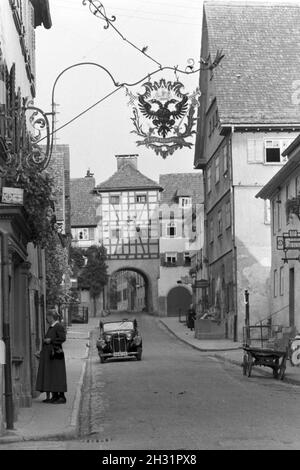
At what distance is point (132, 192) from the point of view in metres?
79.4

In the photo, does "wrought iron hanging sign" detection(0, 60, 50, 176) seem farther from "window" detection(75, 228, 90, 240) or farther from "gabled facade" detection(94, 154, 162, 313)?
"window" detection(75, 228, 90, 240)

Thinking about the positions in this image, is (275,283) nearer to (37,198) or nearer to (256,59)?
(256,59)

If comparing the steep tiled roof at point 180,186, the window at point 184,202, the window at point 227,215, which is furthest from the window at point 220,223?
the window at point 184,202

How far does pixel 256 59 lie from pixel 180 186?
36918 mm

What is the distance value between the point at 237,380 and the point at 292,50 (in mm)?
26039

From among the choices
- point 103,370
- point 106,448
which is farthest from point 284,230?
point 106,448

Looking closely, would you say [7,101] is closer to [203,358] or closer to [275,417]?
[275,417]

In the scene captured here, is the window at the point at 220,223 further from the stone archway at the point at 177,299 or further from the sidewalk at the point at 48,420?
the stone archway at the point at 177,299

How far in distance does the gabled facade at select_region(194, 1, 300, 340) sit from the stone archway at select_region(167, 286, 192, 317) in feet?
100

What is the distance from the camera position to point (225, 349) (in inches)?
1473

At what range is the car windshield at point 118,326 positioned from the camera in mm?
33250

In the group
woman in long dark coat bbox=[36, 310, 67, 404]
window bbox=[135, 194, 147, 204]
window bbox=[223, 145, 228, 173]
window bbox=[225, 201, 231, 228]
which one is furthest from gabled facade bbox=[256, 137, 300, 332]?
window bbox=[135, 194, 147, 204]

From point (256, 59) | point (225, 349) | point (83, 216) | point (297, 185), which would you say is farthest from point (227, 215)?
point (83, 216)

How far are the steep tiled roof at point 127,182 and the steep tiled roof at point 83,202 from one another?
276cm
